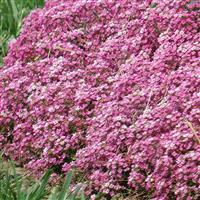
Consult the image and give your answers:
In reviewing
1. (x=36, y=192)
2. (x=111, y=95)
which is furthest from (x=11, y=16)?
(x=36, y=192)

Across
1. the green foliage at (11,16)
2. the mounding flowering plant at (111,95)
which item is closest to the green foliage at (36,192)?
the mounding flowering plant at (111,95)

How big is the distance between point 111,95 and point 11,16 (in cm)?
359

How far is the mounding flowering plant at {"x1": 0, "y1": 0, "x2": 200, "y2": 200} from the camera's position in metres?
5.54

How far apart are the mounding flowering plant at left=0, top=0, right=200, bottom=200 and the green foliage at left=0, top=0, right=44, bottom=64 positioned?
1.37 metres

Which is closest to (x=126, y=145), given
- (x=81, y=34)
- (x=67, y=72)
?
(x=67, y=72)

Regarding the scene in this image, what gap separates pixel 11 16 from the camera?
9500 millimetres

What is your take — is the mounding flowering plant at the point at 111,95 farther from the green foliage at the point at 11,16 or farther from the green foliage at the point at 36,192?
the green foliage at the point at 11,16

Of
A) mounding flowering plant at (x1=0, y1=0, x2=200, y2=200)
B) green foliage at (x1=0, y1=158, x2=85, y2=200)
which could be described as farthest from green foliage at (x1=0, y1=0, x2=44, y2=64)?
green foliage at (x1=0, y1=158, x2=85, y2=200)

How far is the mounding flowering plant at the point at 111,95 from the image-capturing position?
218 inches

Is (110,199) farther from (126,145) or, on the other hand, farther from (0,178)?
(0,178)

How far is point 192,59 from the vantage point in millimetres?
6180

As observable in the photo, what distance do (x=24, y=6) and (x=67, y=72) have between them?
11.4 feet

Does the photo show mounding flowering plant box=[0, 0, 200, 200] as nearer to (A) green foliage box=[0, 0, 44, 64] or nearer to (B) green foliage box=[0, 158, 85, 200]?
(B) green foliage box=[0, 158, 85, 200]

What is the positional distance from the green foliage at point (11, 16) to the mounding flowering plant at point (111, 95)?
137 centimetres
